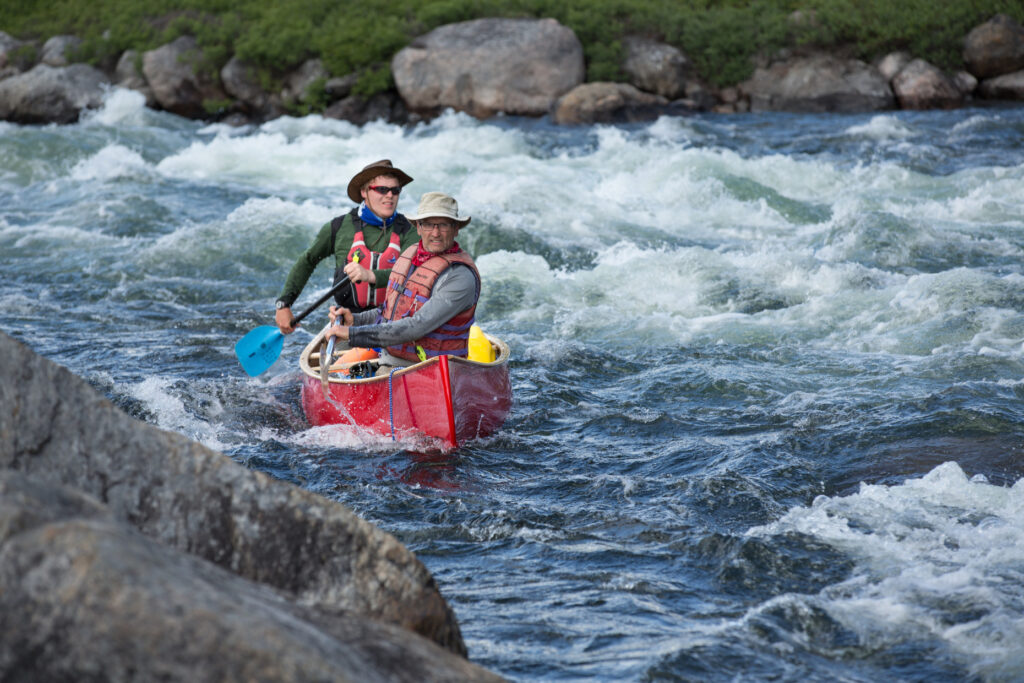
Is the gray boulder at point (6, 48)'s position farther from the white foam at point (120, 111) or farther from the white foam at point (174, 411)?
the white foam at point (174, 411)

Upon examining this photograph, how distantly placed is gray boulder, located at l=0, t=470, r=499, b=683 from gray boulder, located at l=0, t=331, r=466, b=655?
0.61 metres

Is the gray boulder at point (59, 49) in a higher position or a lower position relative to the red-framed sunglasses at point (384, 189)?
higher

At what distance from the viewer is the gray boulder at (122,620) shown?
202cm

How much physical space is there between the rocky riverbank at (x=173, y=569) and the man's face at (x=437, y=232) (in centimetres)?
278

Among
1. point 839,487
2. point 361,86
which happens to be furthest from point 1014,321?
point 361,86

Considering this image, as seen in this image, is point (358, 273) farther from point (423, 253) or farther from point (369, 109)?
point (369, 109)

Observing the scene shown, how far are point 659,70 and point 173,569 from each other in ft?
58.7

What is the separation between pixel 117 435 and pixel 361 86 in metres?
17.3

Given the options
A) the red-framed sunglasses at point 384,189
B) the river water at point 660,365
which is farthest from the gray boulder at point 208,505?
the red-framed sunglasses at point 384,189

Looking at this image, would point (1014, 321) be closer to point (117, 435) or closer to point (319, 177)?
point (117, 435)

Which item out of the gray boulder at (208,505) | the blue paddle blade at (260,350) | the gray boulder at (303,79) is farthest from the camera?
the gray boulder at (303,79)

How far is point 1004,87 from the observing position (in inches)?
682

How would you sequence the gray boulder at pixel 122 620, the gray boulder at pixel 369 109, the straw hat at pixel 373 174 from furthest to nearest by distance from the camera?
the gray boulder at pixel 369 109
the straw hat at pixel 373 174
the gray boulder at pixel 122 620

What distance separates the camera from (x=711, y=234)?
1131 centimetres
